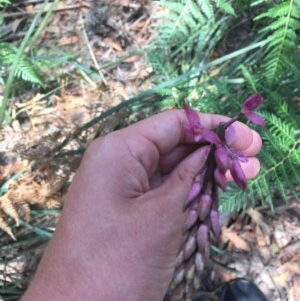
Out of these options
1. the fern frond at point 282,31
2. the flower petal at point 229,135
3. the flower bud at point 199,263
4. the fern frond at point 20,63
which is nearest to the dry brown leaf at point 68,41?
the fern frond at point 20,63

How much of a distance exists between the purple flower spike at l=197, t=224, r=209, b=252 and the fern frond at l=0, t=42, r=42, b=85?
1.44m

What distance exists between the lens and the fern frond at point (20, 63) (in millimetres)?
2176

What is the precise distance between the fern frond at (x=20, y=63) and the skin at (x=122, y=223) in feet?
2.63

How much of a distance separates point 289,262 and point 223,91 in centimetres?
89

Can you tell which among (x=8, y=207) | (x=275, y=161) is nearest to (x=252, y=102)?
(x=275, y=161)

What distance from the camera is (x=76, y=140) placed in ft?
7.71

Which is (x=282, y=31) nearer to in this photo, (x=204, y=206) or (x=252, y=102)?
(x=252, y=102)

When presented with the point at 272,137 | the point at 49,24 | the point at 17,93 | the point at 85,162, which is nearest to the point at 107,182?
the point at 85,162

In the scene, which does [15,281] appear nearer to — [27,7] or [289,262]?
[289,262]

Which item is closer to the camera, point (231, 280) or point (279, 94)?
point (279, 94)

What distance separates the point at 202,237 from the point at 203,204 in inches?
2.9

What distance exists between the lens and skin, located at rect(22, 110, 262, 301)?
1.34 metres

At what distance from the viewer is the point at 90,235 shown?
1.42 metres

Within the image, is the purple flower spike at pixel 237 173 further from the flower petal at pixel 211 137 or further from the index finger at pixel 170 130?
the index finger at pixel 170 130
